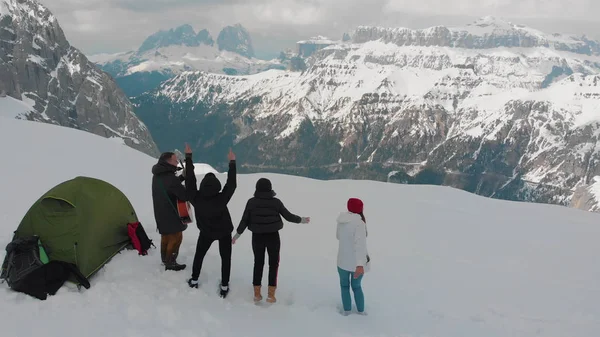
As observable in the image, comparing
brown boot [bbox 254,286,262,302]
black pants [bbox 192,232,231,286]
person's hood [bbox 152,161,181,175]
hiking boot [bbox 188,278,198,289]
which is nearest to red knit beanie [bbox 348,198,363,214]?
brown boot [bbox 254,286,262,302]

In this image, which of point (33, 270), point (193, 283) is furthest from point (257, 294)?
point (33, 270)

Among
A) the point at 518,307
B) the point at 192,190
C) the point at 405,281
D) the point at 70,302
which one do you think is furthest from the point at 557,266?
the point at 70,302

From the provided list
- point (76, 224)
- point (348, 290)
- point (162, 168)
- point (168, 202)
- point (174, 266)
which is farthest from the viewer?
point (174, 266)

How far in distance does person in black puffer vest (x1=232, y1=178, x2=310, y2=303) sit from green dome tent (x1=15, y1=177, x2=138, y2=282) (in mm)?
3905

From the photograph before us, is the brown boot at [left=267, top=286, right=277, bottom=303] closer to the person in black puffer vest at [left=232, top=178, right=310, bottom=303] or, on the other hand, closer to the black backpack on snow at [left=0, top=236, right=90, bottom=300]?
the person in black puffer vest at [left=232, top=178, right=310, bottom=303]

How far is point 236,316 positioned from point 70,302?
3564mm

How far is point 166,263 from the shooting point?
11766 mm

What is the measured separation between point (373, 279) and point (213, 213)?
550cm

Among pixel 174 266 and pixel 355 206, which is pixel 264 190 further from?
pixel 174 266

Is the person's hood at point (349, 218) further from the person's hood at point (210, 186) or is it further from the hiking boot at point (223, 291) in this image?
the hiking boot at point (223, 291)

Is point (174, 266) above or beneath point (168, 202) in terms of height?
beneath

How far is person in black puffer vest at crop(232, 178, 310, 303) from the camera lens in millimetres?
10312

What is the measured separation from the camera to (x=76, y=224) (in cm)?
1084

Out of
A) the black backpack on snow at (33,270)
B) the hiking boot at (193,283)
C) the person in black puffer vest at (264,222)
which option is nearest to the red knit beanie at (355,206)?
the person in black puffer vest at (264,222)
